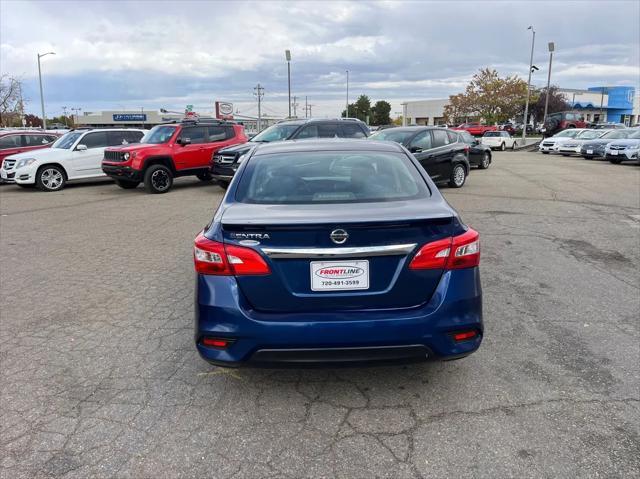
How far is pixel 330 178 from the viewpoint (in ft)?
12.1

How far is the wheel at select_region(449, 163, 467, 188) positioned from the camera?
14117 mm

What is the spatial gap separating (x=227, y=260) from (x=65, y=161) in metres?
14.3

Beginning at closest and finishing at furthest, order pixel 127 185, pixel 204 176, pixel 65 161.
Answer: pixel 127 185 → pixel 65 161 → pixel 204 176

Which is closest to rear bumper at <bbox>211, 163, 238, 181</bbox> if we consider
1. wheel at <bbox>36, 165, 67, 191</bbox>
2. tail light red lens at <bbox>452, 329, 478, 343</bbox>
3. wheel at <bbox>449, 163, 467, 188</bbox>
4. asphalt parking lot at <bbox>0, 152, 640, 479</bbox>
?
wheel at <bbox>36, 165, 67, 191</bbox>

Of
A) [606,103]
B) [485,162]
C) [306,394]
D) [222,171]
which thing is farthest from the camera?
[606,103]

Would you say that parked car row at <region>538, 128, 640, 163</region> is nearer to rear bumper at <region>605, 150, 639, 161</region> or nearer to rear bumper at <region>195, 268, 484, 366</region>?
rear bumper at <region>605, 150, 639, 161</region>

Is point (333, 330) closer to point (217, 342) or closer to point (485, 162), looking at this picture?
point (217, 342)

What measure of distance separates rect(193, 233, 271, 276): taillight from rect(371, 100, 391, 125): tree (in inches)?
4166

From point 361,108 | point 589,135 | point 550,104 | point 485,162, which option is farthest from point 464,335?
point 361,108

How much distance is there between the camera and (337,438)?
2.89 m

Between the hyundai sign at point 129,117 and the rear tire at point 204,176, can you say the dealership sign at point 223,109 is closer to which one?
the hyundai sign at point 129,117

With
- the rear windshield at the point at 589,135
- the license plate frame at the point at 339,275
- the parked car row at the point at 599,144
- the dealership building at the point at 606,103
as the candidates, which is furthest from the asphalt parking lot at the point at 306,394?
the dealership building at the point at 606,103

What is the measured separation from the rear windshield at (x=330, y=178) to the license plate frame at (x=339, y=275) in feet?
1.94

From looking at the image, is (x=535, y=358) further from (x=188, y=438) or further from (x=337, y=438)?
(x=188, y=438)
